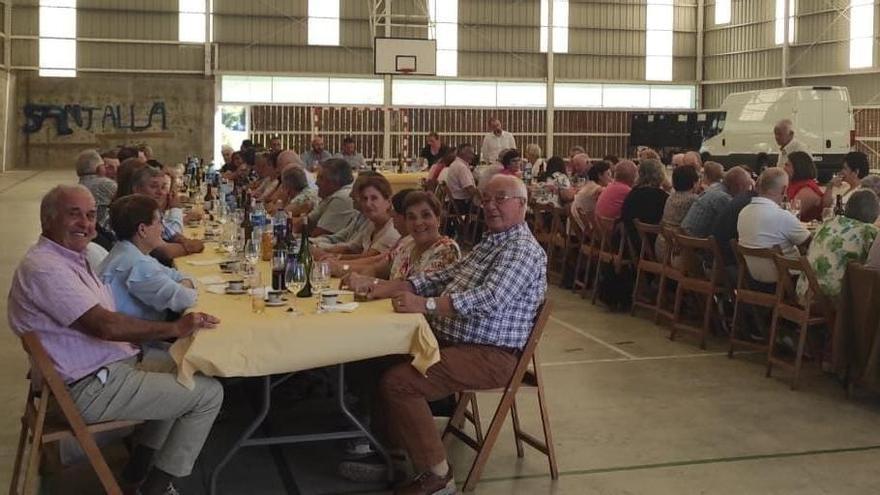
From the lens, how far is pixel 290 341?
3.54m

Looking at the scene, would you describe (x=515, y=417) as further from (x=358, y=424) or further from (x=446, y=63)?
(x=446, y=63)

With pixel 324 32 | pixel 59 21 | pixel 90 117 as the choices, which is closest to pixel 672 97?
pixel 324 32

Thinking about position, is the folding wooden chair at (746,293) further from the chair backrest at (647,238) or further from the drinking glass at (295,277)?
the drinking glass at (295,277)

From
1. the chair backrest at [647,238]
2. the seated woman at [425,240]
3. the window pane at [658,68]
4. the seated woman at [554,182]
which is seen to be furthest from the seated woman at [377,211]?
the window pane at [658,68]

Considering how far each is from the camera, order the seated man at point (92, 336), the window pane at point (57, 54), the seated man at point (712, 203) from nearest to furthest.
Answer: the seated man at point (92, 336) < the seated man at point (712, 203) < the window pane at point (57, 54)

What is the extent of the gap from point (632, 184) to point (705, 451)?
13.9 feet

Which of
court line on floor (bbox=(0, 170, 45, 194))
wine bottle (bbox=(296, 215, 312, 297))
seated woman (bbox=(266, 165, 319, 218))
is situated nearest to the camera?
wine bottle (bbox=(296, 215, 312, 297))

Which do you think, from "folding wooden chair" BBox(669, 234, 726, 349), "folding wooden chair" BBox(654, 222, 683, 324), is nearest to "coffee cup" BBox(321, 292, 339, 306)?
"folding wooden chair" BBox(669, 234, 726, 349)

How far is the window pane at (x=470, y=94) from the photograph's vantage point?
26.2 meters

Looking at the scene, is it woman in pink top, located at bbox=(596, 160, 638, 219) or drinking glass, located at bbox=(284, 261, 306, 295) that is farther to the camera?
woman in pink top, located at bbox=(596, 160, 638, 219)

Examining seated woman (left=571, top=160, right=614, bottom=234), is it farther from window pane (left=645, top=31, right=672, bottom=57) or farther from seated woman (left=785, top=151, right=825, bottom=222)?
window pane (left=645, top=31, right=672, bottom=57)

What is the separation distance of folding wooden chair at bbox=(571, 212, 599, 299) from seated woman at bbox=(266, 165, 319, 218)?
7.81 ft

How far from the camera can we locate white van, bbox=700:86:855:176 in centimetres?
1766

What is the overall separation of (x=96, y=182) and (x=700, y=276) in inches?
182
